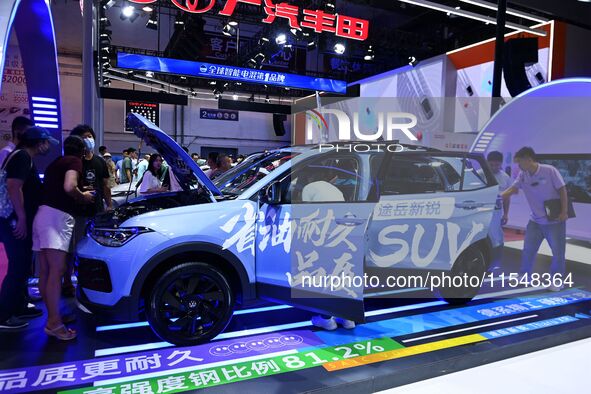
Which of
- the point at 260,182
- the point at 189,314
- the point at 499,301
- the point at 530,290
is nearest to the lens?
the point at 189,314

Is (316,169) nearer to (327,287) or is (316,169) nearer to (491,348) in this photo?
(327,287)

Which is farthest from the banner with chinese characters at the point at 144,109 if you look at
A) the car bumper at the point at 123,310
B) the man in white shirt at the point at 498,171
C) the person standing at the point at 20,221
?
the car bumper at the point at 123,310

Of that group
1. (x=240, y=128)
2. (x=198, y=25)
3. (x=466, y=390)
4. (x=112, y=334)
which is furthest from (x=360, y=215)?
(x=240, y=128)

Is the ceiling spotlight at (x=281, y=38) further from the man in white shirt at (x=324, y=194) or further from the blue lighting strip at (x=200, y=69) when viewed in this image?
the man in white shirt at (x=324, y=194)

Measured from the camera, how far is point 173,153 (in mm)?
3182

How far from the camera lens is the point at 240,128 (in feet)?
80.2

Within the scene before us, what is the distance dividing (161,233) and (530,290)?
4173mm

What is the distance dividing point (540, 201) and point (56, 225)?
4.76 m

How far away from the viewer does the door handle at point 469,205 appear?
372 centimetres

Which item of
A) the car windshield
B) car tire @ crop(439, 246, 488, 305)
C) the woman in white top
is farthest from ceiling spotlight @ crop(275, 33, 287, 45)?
car tire @ crop(439, 246, 488, 305)

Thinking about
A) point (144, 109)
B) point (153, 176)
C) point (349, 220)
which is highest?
point (144, 109)

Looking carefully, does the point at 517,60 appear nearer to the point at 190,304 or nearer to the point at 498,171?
the point at 498,171

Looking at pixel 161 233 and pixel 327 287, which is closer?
pixel 161 233

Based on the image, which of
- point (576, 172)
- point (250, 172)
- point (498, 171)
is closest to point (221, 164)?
point (250, 172)
